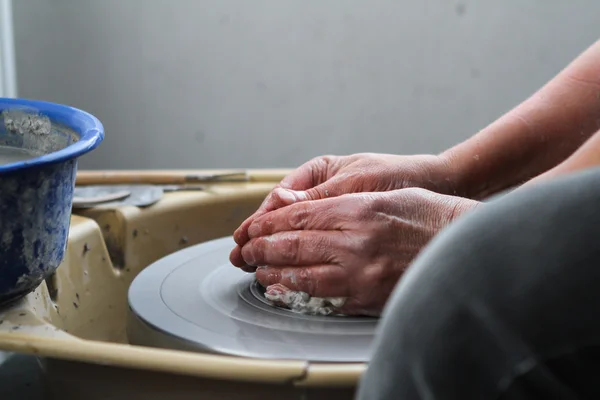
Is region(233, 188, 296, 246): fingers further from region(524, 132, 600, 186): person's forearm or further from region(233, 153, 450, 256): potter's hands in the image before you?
region(524, 132, 600, 186): person's forearm

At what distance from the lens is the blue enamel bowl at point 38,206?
0.77 meters

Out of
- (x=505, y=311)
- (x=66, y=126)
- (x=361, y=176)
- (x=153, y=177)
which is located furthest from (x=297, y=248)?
(x=153, y=177)

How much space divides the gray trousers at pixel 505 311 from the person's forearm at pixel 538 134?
2.36 feet

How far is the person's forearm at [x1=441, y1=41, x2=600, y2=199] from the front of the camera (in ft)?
3.84

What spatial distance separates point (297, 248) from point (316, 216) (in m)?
0.05

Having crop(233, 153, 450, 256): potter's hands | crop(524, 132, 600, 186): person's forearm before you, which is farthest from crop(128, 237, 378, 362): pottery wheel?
crop(524, 132, 600, 186): person's forearm

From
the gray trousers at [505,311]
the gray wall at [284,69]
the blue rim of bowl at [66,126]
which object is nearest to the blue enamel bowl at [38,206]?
the blue rim of bowl at [66,126]

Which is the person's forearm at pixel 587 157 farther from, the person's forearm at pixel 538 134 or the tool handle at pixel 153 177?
the tool handle at pixel 153 177

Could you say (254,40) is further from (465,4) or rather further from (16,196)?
(16,196)

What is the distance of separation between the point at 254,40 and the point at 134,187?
120 cm

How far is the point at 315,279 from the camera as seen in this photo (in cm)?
87

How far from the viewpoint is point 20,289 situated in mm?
827

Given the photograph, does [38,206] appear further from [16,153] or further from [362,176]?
[362,176]

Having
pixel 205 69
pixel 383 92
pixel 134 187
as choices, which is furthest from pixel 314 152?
pixel 134 187
